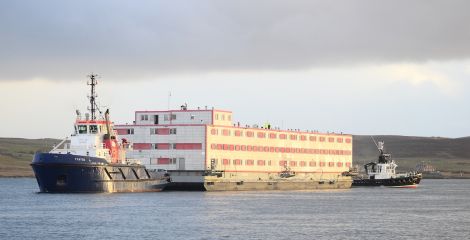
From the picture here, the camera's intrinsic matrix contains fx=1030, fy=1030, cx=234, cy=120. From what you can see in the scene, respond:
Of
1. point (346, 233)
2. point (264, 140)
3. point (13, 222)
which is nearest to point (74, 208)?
point (13, 222)

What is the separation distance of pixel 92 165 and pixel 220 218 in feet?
92.5

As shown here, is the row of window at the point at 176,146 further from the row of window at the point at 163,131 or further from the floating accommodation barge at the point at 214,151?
the row of window at the point at 163,131

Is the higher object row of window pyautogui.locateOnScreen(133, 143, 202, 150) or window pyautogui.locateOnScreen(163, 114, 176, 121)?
window pyautogui.locateOnScreen(163, 114, 176, 121)

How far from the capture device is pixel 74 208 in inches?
3772

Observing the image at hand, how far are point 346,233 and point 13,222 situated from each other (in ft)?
88.4

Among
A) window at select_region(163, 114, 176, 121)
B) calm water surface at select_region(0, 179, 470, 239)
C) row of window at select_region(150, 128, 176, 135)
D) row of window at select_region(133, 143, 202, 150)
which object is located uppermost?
window at select_region(163, 114, 176, 121)

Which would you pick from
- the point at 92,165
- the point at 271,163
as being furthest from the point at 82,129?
the point at 271,163

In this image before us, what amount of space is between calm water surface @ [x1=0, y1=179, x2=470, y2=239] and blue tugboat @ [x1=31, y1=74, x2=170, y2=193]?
1611 millimetres

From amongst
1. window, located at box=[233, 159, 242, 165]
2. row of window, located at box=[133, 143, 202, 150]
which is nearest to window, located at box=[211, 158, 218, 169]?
row of window, located at box=[133, 143, 202, 150]

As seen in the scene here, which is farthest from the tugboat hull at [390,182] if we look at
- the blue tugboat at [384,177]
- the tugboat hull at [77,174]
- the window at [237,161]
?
the tugboat hull at [77,174]

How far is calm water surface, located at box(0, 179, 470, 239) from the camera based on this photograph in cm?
7450

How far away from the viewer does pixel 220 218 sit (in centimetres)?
8812

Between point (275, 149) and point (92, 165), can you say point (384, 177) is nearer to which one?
point (275, 149)

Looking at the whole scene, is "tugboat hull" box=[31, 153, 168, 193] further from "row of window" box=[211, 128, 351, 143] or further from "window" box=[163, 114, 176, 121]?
"row of window" box=[211, 128, 351, 143]
